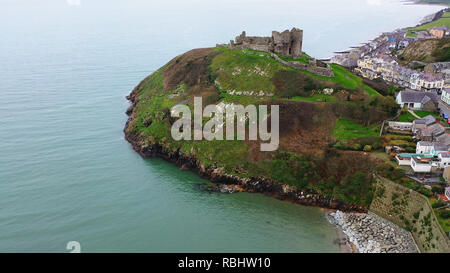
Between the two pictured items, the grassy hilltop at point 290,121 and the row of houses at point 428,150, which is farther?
the grassy hilltop at point 290,121

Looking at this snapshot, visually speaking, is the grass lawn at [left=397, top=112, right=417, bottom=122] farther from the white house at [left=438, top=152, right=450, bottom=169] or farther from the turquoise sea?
the turquoise sea

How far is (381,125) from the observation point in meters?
53.3

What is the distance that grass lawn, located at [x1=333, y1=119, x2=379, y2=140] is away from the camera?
5106cm

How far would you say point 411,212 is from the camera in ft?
128

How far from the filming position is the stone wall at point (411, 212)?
34531 mm

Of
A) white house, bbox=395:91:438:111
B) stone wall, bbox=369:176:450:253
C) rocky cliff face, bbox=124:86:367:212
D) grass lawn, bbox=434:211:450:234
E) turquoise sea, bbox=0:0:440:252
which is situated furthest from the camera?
white house, bbox=395:91:438:111

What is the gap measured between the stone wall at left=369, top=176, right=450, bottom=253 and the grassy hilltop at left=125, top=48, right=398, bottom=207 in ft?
5.27

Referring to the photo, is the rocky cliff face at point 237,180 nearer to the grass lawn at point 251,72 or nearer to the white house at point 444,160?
the white house at point 444,160

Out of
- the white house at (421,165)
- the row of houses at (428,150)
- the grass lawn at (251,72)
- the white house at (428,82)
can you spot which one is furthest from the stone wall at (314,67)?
the white house at (421,165)

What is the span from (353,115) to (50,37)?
6301 inches

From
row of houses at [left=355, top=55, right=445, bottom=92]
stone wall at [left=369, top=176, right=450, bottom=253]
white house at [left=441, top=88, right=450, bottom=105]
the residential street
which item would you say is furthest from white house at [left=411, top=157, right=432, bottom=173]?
row of houses at [left=355, top=55, right=445, bottom=92]

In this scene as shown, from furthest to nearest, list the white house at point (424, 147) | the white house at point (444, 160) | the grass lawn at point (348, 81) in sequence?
the grass lawn at point (348, 81), the white house at point (424, 147), the white house at point (444, 160)

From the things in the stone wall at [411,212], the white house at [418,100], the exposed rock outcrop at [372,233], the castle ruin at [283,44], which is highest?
the castle ruin at [283,44]

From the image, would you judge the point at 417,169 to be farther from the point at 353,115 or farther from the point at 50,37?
the point at 50,37
